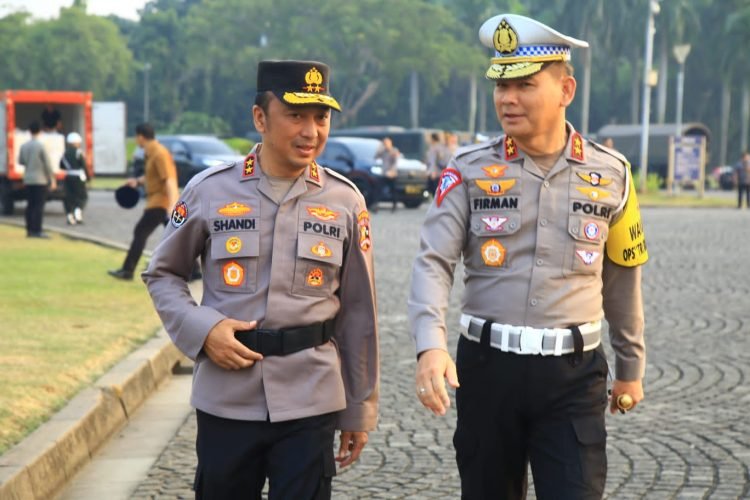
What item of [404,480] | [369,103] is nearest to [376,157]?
[404,480]

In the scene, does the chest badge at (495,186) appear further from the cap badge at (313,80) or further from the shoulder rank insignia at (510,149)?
the cap badge at (313,80)

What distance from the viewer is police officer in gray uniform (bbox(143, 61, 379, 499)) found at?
3545mm

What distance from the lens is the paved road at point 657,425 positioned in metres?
5.76

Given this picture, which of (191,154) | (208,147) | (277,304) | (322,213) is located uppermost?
(322,213)

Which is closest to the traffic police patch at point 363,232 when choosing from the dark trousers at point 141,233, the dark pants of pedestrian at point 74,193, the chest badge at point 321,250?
the chest badge at point 321,250

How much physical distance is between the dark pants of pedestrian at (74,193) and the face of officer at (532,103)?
66.2 ft

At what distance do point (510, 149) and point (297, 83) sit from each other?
24.1 inches

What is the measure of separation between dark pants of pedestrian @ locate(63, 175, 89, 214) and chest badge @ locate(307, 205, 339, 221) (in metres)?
20.0

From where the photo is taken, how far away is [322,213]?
366cm

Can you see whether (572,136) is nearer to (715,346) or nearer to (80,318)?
(715,346)

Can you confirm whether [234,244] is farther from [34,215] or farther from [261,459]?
[34,215]

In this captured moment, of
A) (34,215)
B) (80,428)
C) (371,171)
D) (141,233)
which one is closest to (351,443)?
(80,428)

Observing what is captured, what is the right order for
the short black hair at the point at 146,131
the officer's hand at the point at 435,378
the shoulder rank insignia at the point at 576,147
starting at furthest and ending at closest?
the short black hair at the point at 146,131 < the shoulder rank insignia at the point at 576,147 < the officer's hand at the point at 435,378

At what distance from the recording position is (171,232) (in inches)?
146
